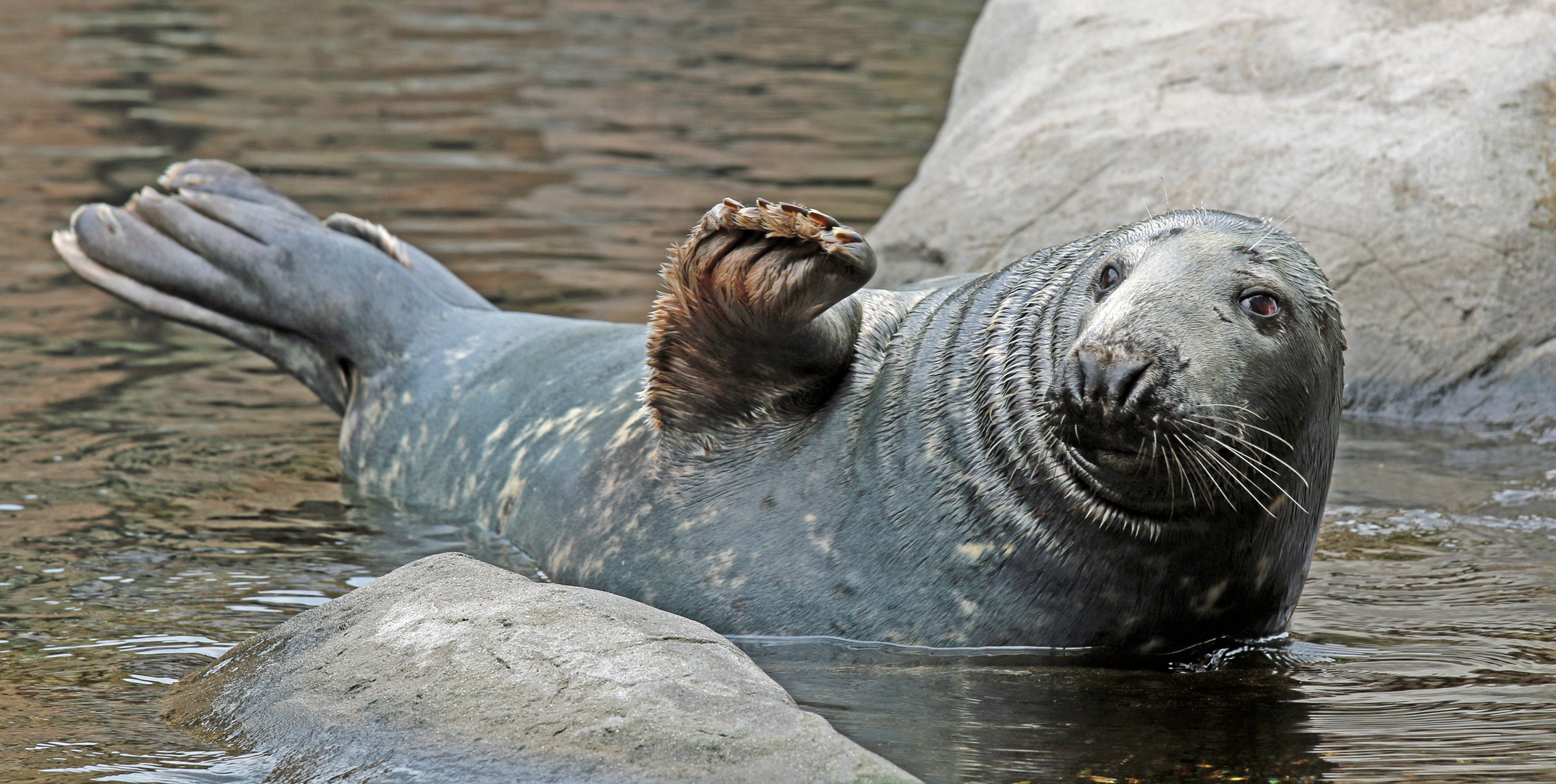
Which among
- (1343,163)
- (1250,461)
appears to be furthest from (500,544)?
(1343,163)

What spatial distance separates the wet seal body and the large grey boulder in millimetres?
2582

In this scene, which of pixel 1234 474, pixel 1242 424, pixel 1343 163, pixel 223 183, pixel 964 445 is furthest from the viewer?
pixel 1343 163

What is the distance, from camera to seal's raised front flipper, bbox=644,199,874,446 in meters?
3.97

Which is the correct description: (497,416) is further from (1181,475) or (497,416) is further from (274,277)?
(1181,475)

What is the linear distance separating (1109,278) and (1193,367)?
1.41 ft

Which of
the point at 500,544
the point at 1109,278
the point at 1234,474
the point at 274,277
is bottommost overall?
the point at 500,544

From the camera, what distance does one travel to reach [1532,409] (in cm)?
646

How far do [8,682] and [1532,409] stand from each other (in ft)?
16.5

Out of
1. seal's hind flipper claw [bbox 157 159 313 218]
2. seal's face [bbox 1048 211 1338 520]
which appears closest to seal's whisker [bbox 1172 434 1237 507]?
seal's face [bbox 1048 211 1338 520]

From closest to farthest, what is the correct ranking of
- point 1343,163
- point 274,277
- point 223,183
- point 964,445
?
point 964,445, point 274,277, point 223,183, point 1343,163

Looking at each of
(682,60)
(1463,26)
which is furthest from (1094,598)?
(682,60)

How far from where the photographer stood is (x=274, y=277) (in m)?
6.09

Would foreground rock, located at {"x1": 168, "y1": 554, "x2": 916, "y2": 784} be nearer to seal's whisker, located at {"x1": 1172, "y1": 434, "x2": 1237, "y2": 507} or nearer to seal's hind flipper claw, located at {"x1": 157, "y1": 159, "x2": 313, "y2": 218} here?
seal's whisker, located at {"x1": 1172, "y1": 434, "x2": 1237, "y2": 507}

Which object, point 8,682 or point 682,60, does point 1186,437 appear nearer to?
point 8,682
